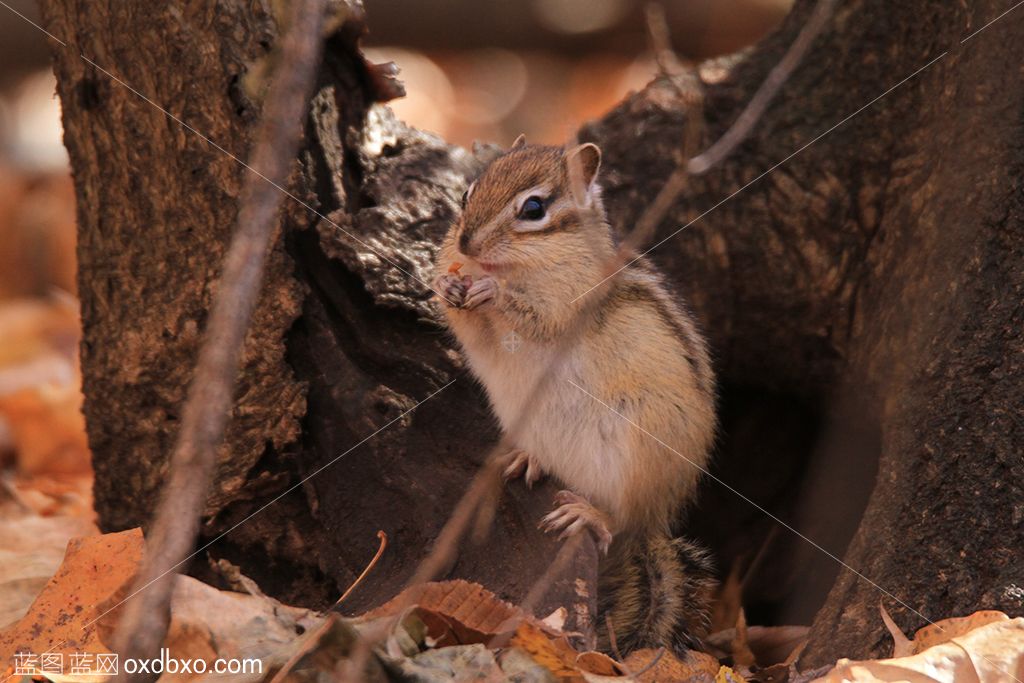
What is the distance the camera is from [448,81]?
26.1 feet

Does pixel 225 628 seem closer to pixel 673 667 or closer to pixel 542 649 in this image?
pixel 542 649

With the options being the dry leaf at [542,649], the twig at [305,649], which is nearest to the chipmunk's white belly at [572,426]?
the dry leaf at [542,649]

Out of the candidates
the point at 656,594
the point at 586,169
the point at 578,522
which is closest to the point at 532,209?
the point at 586,169

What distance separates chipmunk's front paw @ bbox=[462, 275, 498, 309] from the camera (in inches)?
109

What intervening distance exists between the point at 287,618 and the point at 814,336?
2159 mm

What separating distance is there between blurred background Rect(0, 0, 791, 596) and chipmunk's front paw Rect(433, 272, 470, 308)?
3054mm

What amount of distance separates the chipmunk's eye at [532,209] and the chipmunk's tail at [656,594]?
0.91 m

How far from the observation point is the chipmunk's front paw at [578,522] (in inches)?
104

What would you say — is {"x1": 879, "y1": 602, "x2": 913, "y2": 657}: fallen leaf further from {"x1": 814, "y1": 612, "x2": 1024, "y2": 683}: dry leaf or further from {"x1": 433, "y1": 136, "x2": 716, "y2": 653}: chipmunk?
{"x1": 433, "y1": 136, "x2": 716, "y2": 653}: chipmunk

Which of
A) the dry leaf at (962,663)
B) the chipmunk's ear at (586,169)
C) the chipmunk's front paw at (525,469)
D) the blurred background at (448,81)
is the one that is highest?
the blurred background at (448,81)

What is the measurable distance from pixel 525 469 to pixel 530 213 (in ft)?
2.24

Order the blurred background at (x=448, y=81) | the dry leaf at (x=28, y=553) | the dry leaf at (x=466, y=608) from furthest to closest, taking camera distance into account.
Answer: the blurred background at (x=448, y=81), the dry leaf at (x=28, y=553), the dry leaf at (x=466, y=608)

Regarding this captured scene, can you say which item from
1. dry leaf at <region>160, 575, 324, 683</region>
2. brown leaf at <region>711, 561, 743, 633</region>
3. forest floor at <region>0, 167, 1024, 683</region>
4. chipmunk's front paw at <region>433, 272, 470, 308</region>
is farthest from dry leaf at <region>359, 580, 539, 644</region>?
brown leaf at <region>711, 561, 743, 633</region>

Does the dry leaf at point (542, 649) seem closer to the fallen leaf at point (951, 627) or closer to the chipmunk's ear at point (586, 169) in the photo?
the fallen leaf at point (951, 627)
